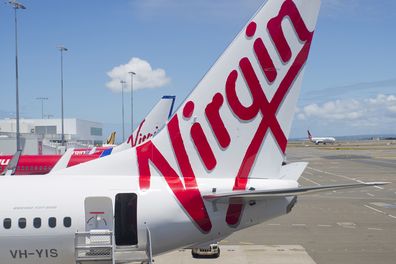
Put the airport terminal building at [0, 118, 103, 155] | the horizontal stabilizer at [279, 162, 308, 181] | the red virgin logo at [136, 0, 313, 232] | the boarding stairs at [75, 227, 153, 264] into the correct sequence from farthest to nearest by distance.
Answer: the airport terminal building at [0, 118, 103, 155]
the horizontal stabilizer at [279, 162, 308, 181]
the red virgin logo at [136, 0, 313, 232]
the boarding stairs at [75, 227, 153, 264]

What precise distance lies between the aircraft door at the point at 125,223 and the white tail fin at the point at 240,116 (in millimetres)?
661

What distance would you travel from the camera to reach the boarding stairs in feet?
33.5

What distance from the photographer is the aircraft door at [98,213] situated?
10.5m

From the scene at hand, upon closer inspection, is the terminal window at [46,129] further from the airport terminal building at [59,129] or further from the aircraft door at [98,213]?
the aircraft door at [98,213]

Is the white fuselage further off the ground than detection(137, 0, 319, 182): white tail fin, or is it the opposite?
detection(137, 0, 319, 182): white tail fin

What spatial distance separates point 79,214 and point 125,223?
1.01m

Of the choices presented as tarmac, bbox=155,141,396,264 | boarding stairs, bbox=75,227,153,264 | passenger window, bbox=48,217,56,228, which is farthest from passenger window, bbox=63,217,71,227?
tarmac, bbox=155,141,396,264

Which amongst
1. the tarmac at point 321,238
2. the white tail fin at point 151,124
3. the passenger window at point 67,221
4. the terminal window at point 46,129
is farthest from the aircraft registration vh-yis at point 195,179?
the terminal window at point 46,129

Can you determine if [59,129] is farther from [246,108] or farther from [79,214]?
[246,108]

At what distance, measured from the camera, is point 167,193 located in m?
11.0

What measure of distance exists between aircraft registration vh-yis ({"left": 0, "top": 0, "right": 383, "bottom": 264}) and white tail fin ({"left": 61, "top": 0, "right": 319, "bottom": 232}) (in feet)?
0.08

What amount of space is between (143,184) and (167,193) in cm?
61

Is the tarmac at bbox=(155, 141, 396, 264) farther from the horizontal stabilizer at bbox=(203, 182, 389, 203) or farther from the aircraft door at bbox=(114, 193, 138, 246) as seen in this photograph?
the horizontal stabilizer at bbox=(203, 182, 389, 203)

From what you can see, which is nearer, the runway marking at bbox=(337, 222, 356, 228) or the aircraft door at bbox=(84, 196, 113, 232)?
the aircraft door at bbox=(84, 196, 113, 232)
